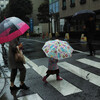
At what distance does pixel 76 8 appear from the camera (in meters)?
25.9

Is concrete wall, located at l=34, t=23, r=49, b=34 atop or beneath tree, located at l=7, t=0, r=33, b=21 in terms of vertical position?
beneath

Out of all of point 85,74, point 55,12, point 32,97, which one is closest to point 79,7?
point 55,12

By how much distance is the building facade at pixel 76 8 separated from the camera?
22.1 m

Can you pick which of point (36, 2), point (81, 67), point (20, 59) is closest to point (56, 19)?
point (36, 2)

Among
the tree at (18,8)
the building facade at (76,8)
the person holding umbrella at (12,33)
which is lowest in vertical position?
the person holding umbrella at (12,33)

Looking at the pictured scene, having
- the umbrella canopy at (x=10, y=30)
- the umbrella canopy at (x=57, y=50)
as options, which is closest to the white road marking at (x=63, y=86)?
the umbrella canopy at (x=57, y=50)

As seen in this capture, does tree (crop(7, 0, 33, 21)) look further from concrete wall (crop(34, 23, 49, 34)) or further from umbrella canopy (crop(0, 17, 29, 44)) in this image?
umbrella canopy (crop(0, 17, 29, 44))

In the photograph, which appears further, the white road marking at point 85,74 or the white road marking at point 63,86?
the white road marking at point 85,74

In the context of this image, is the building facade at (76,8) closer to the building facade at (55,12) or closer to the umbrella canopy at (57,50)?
the building facade at (55,12)

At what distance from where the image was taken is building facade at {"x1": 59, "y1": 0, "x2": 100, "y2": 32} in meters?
22.1

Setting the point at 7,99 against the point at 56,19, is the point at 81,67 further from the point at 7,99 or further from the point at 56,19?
the point at 56,19

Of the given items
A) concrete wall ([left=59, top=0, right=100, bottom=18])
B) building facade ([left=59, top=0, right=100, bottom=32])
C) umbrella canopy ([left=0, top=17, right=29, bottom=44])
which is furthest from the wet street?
building facade ([left=59, top=0, right=100, bottom=32])

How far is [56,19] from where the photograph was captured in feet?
129

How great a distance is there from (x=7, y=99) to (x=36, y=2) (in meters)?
60.8
